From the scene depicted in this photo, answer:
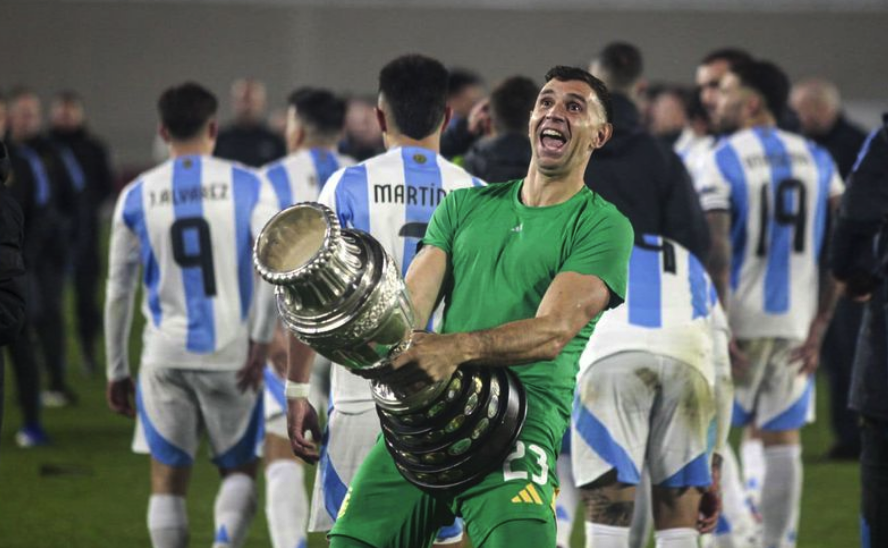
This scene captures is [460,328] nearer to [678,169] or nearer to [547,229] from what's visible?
[547,229]

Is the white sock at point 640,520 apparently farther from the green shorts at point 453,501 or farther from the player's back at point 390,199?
the green shorts at point 453,501

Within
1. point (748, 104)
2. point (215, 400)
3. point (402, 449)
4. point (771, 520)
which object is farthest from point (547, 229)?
point (748, 104)

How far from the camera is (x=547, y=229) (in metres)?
3.56

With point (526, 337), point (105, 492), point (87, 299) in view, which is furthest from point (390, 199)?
point (87, 299)

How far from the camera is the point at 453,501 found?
11.4 ft

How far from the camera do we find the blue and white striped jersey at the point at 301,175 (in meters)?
6.67

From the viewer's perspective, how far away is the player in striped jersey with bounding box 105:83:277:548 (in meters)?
5.49

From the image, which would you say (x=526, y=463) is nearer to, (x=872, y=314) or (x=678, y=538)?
(x=678, y=538)

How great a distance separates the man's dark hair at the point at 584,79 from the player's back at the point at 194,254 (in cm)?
221

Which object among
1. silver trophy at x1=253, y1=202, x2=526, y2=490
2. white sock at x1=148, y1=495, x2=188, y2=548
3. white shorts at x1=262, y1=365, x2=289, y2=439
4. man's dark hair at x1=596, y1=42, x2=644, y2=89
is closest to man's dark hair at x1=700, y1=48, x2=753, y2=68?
man's dark hair at x1=596, y1=42, x2=644, y2=89

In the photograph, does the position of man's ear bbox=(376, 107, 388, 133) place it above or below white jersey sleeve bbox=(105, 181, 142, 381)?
above

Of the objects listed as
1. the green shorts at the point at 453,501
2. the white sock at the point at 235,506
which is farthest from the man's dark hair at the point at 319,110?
the green shorts at the point at 453,501

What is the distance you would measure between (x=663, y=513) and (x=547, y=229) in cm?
154

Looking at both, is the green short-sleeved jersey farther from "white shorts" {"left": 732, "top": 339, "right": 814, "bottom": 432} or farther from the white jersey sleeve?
"white shorts" {"left": 732, "top": 339, "right": 814, "bottom": 432}
